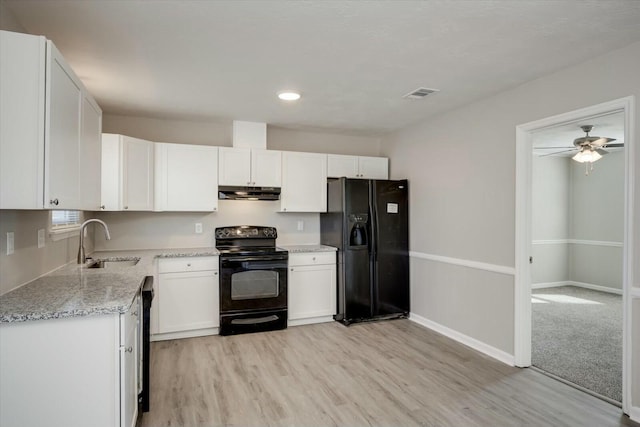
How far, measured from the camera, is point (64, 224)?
3066mm

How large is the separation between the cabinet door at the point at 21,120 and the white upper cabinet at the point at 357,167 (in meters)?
3.37

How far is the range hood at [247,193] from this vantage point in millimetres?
4188

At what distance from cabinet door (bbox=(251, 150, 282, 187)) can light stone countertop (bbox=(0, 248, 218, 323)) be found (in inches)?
71.5

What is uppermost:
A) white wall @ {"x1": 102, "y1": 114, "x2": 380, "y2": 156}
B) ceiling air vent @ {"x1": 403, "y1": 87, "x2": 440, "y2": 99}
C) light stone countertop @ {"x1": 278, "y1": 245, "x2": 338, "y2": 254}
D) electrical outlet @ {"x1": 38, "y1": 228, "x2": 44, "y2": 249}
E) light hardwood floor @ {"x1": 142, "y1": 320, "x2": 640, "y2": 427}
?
ceiling air vent @ {"x1": 403, "y1": 87, "x2": 440, "y2": 99}

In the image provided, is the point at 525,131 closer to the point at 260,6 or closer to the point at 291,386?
the point at 260,6

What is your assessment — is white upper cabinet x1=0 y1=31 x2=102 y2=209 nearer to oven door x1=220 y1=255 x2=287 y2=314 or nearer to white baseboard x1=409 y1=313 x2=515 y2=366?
oven door x1=220 y1=255 x2=287 y2=314

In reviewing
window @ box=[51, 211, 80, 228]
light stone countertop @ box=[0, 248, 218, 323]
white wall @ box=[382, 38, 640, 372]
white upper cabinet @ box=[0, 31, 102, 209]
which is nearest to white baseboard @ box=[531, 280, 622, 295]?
white wall @ box=[382, 38, 640, 372]

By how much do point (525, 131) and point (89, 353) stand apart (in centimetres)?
337

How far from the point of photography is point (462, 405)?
2.50 meters

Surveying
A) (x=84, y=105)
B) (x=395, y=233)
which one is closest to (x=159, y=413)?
(x=84, y=105)

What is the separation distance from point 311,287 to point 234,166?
1659mm

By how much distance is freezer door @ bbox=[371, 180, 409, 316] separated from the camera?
4.39m

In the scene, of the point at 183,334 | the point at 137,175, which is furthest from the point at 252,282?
the point at 137,175

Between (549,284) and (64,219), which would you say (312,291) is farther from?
(549,284)
